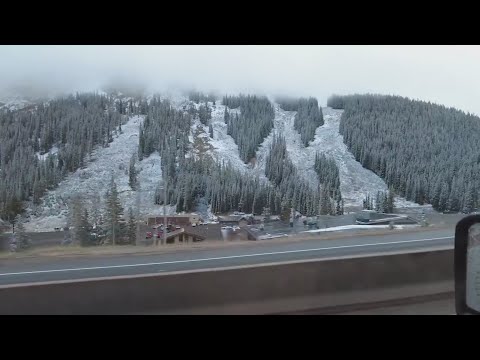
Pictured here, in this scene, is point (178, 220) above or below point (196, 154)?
below

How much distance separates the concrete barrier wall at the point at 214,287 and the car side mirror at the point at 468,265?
13.0 ft

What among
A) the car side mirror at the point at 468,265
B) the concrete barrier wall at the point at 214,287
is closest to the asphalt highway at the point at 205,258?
the concrete barrier wall at the point at 214,287

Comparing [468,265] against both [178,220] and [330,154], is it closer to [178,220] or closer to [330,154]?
[178,220]

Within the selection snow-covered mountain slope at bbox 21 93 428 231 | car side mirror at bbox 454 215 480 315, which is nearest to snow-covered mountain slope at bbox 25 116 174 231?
snow-covered mountain slope at bbox 21 93 428 231

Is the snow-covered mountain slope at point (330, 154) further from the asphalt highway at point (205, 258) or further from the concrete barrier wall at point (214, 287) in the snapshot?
the concrete barrier wall at point (214, 287)

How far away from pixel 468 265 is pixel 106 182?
272 inches

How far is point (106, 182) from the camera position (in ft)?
31.5

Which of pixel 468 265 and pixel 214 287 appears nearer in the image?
pixel 468 265

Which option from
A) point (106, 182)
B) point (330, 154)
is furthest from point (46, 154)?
point (330, 154)

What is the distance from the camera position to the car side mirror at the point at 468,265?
3701 mm

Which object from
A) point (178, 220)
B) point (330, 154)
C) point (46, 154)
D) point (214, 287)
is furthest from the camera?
point (330, 154)

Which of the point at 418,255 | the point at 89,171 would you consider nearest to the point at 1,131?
the point at 89,171
